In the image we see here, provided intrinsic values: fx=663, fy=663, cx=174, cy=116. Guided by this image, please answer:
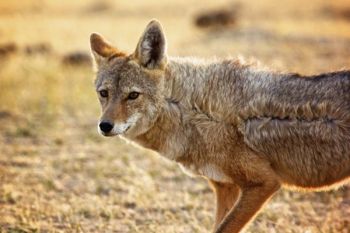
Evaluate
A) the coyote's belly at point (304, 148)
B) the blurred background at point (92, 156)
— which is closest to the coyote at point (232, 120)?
the coyote's belly at point (304, 148)

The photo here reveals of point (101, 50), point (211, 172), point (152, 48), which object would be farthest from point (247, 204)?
point (101, 50)

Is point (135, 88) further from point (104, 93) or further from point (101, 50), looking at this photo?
point (101, 50)

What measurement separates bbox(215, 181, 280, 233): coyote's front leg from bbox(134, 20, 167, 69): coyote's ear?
5.23ft

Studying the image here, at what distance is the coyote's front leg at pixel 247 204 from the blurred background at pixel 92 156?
1.26 metres

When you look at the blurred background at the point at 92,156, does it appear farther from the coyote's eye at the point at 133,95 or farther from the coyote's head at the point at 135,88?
the coyote's eye at the point at 133,95

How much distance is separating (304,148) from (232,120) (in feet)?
2.36

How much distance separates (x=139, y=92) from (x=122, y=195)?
2480 mm

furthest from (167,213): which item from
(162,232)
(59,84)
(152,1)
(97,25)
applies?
(152,1)

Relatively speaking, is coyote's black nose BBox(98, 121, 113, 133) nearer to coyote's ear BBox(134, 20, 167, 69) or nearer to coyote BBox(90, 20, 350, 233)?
coyote BBox(90, 20, 350, 233)

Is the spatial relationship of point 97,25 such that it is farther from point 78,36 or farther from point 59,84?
point 59,84

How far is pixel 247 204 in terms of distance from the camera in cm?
598

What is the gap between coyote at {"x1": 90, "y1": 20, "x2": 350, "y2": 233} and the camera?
5.95 m

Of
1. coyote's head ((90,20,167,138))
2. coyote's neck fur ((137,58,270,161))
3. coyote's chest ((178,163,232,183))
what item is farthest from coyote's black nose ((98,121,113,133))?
coyote's chest ((178,163,232,183))

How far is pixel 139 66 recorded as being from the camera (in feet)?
22.2
